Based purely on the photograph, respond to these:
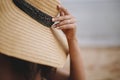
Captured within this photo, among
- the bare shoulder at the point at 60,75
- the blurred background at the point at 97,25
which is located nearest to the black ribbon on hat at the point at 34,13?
the bare shoulder at the point at 60,75

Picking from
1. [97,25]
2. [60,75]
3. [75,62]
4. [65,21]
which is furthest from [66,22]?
[97,25]

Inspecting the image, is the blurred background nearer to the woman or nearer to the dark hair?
the woman

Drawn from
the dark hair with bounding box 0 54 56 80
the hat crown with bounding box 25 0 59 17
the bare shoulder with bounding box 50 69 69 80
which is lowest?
the bare shoulder with bounding box 50 69 69 80

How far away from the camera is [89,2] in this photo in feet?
18.3

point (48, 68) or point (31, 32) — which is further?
point (48, 68)

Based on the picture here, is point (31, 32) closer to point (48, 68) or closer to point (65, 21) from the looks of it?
point (65, 21)

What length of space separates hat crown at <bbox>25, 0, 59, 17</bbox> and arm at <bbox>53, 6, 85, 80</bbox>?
0.08 ft

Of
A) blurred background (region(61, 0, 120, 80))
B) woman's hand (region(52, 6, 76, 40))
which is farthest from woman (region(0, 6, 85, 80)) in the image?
blurred background (region(61, 0, 120, 80))

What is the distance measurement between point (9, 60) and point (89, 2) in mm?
→ 4546

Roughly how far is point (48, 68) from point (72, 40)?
179 mm

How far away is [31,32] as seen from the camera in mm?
1086

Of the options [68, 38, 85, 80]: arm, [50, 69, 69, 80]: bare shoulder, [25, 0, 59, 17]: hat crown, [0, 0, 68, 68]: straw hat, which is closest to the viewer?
[0, 0, 68, 68]: straw hat

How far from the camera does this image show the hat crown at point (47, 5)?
114 centimetres

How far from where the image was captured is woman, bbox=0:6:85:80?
118cm
